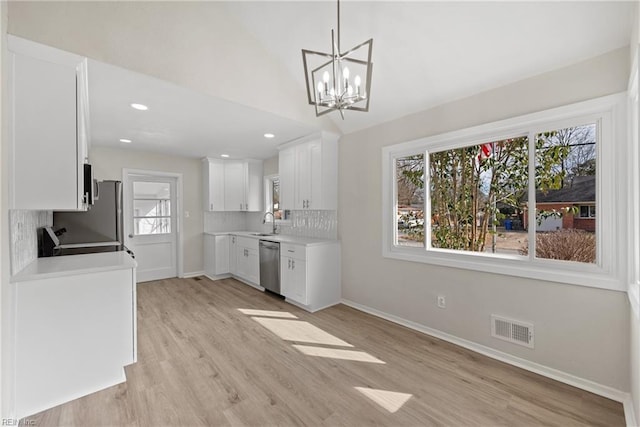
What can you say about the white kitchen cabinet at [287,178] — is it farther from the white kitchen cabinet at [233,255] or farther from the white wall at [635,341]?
the white wall at [635,341]

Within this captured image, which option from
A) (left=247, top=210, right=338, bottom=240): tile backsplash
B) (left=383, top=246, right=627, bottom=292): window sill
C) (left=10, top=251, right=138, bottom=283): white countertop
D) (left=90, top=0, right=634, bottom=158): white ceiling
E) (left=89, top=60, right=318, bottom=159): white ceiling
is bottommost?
(left=383, top=246, right=627, bottom=292): window sill

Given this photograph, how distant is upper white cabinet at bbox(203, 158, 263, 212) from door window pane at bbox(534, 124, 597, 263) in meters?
4.78

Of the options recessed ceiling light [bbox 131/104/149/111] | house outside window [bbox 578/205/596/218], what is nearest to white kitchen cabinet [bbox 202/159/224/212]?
recessed ceiling light [bbox 131/104/149/111]

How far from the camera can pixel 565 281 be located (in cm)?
218

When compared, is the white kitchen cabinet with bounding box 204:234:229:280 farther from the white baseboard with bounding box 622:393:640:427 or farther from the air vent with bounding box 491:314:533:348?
the white baseboard with bounding box 622:393:640:427

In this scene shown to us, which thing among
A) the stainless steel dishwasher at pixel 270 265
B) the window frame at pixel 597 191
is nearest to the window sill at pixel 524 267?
the window frame at pixel 597 191

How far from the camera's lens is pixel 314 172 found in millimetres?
4125

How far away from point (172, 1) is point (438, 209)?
3.29m

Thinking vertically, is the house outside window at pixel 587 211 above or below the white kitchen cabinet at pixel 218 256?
above

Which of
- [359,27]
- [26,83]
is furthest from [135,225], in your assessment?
[359,27]

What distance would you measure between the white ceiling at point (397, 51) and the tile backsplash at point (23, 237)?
1231 millimetres

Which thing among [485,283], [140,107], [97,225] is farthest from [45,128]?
[485,283]

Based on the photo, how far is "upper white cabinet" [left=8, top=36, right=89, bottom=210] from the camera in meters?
1.83

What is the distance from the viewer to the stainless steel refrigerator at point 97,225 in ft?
11.0
